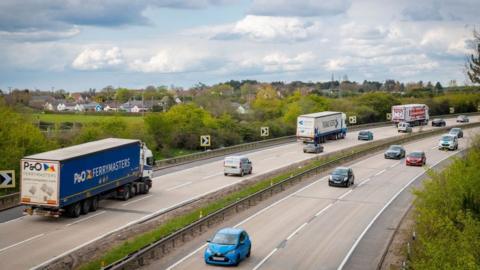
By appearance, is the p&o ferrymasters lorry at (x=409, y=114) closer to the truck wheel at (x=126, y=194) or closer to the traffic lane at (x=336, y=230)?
the traffic lane at (x=336, y=230)

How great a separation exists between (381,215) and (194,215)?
33.9 ft

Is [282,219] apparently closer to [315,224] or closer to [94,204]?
[315,224]

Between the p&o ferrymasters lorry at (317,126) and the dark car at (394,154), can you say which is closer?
the dark car at (394,154)

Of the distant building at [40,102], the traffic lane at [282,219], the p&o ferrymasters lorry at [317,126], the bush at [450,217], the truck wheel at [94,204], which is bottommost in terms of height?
the traffic lane at [282,219]

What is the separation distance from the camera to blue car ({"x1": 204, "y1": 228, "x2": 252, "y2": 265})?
22453 mm

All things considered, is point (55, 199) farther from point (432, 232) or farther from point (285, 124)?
point (285, 124)

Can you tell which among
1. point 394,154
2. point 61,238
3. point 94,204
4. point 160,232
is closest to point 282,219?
point 160,232

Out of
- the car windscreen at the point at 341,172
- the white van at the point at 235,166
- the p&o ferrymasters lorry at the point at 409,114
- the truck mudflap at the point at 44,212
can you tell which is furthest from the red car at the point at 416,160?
the p&o ferrymasters lorry at the point at 409,114

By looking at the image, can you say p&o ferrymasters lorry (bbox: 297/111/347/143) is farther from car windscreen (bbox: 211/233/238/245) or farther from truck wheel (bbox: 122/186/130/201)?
car windscreen (bbox: 211/233/238/245)

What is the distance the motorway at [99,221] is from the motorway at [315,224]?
1771 millimetres

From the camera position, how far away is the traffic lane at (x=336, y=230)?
78.1 feet

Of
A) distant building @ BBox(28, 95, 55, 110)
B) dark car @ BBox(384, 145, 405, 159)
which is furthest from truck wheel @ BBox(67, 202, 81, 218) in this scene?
distant building @ BBox(28, 95, 55, 110)

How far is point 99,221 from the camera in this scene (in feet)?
101

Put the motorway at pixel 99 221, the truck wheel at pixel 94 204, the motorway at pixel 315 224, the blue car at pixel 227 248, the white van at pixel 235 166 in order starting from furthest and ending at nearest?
the white van at pixel 235 166 → the truck wheel at pixel 94 204 → the motorway at pixel 99 221 → the motorway at pixel 315 224 → the blue car at pixel 227 248
